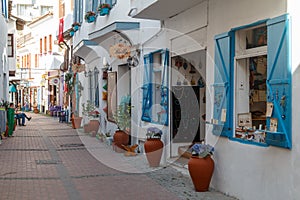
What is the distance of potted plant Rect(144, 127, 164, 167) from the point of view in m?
10.6

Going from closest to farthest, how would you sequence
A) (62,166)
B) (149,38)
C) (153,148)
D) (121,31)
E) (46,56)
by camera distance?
(153,148)
(62,166)
(149,38)
(121,31)
(46,56)

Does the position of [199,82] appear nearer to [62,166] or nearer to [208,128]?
[208,128]

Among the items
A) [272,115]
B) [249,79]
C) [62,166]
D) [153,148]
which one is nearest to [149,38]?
[153,148]

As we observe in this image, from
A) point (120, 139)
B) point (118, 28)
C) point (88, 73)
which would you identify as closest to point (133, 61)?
point (118, 28)

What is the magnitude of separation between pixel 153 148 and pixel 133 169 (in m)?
0.67

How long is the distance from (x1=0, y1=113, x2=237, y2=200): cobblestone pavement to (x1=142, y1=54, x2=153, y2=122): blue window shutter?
1150 mm

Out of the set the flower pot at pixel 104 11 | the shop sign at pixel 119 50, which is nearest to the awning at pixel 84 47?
the flower pot at pixel 104 11

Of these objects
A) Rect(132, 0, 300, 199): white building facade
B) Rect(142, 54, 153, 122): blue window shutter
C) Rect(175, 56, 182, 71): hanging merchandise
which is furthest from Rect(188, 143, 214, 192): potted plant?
Rect(142, 54, 153, 122): blue window shutter

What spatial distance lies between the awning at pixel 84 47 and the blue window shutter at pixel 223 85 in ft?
30.7

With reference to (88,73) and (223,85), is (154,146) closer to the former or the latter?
(223,85)

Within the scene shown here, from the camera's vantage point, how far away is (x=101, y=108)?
18.4 m

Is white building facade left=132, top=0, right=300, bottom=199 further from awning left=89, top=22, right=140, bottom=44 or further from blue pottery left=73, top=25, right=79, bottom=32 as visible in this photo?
blue pottery left=73, top=25, right=79, bottom=32

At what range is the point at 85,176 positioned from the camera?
32.5 feet

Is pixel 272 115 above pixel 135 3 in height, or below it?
below
